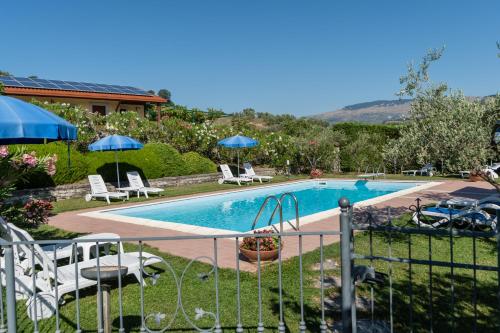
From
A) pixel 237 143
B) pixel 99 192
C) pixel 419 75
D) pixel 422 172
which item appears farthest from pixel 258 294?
pixel 422 172

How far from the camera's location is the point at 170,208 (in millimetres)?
14656

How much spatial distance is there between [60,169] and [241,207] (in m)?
6.93

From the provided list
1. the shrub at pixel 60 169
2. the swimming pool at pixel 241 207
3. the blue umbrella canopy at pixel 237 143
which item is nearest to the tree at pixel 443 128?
the swimming pool at pixel 241 207

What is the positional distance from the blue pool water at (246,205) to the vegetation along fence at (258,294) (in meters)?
5.91

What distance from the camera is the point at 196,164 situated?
68.5 ft

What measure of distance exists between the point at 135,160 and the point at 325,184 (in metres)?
9.71

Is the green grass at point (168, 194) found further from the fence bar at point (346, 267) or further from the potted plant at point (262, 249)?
the fence bar at point (346, 267)

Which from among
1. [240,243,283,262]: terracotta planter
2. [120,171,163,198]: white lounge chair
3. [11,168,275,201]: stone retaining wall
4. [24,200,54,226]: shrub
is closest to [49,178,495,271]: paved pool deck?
[240,243,283,262]: terracotta planter

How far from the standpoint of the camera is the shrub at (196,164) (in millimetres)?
20562

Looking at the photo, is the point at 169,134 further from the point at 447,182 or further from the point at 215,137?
the point at 447,182

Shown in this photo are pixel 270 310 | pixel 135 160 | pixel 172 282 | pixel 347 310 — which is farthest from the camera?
pixel 135 160

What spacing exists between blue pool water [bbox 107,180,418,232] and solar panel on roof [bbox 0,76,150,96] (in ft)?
56.2

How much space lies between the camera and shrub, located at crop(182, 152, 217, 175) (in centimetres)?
2056

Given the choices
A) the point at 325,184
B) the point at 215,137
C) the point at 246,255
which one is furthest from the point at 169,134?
the point at 246,255
